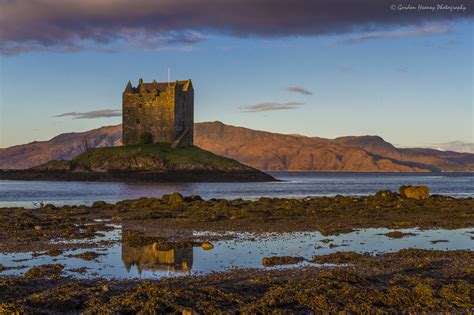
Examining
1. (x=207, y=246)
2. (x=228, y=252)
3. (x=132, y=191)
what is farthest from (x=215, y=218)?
(x=132, y=191)

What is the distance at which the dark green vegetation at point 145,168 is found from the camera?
87.7m

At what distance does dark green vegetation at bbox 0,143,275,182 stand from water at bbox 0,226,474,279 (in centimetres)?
6694

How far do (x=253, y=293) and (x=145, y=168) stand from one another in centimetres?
8096

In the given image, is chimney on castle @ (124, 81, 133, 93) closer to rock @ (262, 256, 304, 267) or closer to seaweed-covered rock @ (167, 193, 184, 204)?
seaweed-covered rock @ (167, 193, 184, 204)

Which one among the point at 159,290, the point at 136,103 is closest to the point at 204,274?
Answer: the point at 159,290

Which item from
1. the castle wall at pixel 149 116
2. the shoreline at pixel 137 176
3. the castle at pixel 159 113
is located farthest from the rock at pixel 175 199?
the castle wall at pixel 149 116

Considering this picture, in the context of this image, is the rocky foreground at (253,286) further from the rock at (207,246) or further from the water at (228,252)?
the water at (228,252)

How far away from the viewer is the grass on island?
90875 mm

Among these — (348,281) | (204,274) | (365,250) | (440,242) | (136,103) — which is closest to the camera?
(348,281)

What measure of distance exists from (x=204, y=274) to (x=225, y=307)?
10.00ft

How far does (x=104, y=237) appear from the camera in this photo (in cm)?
1942

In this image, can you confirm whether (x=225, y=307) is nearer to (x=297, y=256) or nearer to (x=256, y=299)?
(x=256, y=299)

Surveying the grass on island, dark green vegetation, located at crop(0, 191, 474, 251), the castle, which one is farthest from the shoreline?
dark green vegetation, located at crop(0, 191, 474, 251)

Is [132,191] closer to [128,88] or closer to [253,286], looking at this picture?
[253,286]
